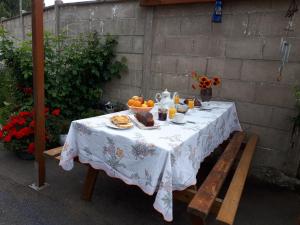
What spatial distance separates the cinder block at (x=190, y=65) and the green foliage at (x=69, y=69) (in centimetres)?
101

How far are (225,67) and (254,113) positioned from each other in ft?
2.26

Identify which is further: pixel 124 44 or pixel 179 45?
pixel 124 44

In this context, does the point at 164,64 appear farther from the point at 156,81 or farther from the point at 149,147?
the point at 149,147

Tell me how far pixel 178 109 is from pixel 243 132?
3.56 feet

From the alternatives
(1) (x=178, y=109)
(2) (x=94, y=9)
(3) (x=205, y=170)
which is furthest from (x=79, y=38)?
(3) (x=205, y=170)

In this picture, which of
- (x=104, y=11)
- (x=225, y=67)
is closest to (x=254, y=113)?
(x=225, y=67)

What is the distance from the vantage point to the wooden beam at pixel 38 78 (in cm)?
224

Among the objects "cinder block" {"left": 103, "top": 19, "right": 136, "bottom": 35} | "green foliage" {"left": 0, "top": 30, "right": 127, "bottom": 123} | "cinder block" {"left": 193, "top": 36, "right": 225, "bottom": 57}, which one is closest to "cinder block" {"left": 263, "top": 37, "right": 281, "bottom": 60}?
"cinder block" {"left": 193, "top": 36, "right": 225, "bottom": 57}

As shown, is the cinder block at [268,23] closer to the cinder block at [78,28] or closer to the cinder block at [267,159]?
the cinder block at [267,159]

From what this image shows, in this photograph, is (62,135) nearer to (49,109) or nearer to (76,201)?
(49,109)

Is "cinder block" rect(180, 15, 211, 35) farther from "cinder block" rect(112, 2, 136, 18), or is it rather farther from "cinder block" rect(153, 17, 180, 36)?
"cinder block" rect(112, 2, 136, 18)

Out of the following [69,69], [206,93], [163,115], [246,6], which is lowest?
[163,115]

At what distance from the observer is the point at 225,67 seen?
3.24 meters

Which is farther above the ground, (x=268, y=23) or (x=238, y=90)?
(x=268, y=23)
